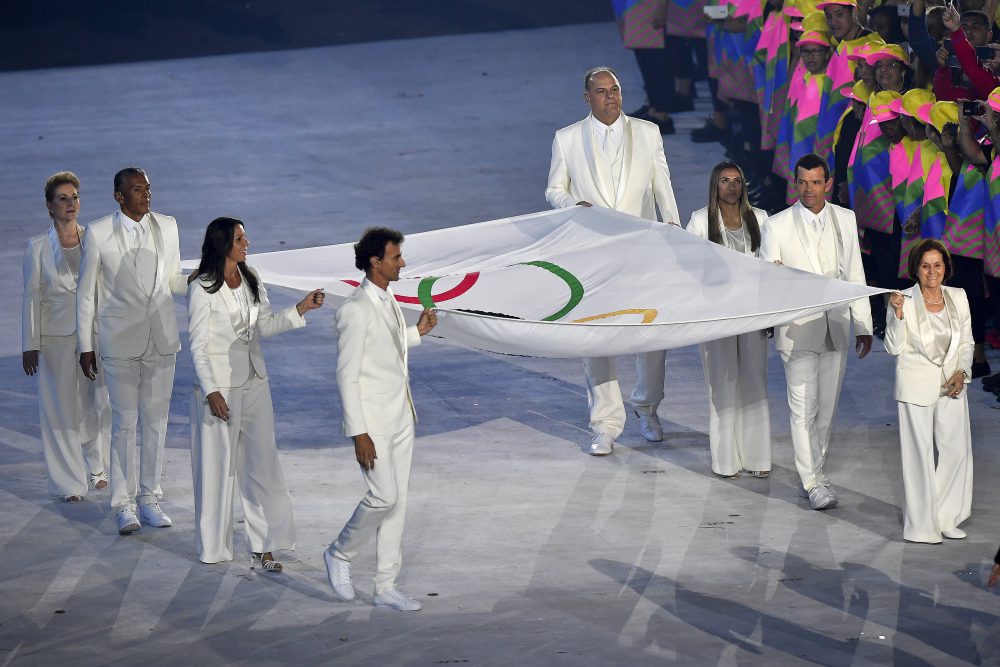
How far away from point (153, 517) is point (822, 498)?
321 centimetres

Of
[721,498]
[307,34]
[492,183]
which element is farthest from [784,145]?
[307,34]

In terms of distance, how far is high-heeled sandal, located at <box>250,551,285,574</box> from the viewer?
7.50 m

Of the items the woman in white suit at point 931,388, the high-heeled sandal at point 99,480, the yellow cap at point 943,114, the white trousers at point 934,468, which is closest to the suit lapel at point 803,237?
the woman in white suit at point 931,388

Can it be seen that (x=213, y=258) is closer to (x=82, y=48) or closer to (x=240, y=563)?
(x=240, y=563)

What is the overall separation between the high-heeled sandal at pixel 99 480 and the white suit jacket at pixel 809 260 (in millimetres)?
3491

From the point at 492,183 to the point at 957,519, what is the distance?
28.1ft

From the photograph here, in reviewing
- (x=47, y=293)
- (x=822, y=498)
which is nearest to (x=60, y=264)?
(x=47, y=293)

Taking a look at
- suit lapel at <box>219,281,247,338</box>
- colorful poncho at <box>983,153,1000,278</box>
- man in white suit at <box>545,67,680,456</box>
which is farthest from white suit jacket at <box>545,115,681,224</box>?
suit lapel at <box>219,281,247,338</box>

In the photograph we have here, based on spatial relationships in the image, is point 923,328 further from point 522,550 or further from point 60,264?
point 60,264

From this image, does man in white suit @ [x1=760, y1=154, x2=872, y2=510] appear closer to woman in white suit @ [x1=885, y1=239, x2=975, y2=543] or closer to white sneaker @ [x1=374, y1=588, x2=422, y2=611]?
woman in white suit @ [x1=885, y1=239, x2=975, y2=543]

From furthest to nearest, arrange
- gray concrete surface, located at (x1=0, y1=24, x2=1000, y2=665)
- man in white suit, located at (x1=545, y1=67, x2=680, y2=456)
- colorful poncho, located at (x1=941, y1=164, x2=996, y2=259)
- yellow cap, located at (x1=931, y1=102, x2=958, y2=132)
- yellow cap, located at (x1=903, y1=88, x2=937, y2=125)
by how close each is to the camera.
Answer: yellow cap, located at (x1=903, y1=88, x2=937, y2=125) < yellow cap, located at (x1=931, y1=102, x2=958, y2=132) < colorful poncho, located at (x1=941, y1=164, x2=996, y2=259) < man in white suit, located at (x1=545, y1=67, x2=680, y2=456) < gray concrete surface, located at (x1=0, y1=24, x2=1000, y2=665)

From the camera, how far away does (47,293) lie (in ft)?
27.9

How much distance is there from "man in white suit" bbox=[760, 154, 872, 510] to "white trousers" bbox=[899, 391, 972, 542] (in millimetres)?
645

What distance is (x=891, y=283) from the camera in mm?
10914
